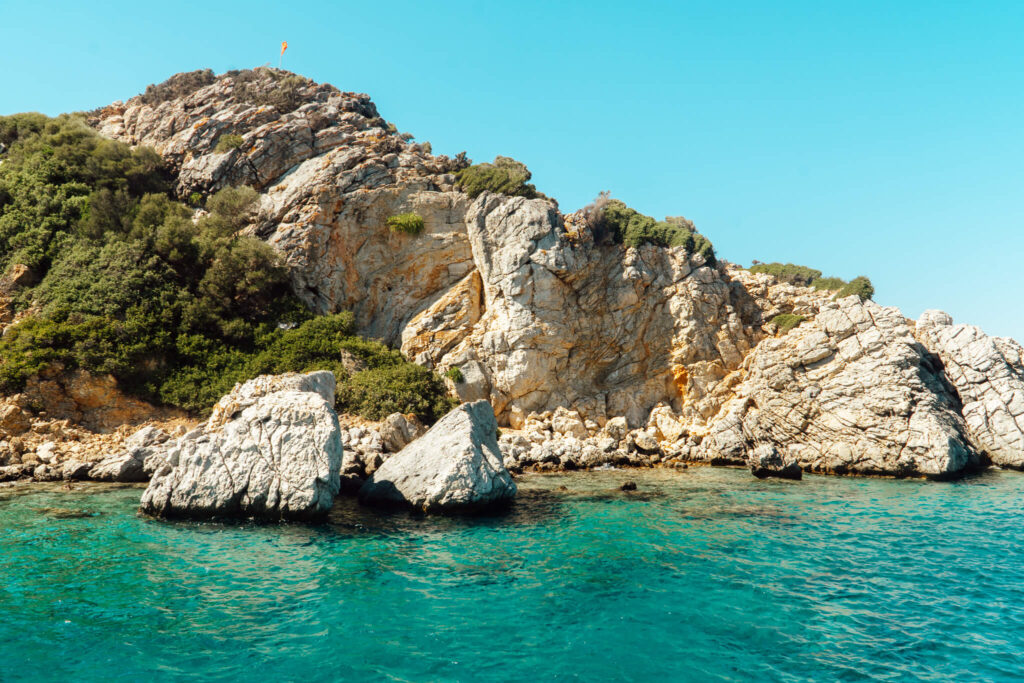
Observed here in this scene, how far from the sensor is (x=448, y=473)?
59.4ft

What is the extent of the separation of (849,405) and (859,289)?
12.8m

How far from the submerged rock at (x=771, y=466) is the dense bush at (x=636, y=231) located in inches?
671

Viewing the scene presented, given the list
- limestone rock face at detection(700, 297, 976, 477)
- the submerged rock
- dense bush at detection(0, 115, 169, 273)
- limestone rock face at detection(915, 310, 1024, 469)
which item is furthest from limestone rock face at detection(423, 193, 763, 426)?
dense bush at detection(0, 115, 169, 273)

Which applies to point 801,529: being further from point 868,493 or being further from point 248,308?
point 248,308

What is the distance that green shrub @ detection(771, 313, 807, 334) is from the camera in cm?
3678

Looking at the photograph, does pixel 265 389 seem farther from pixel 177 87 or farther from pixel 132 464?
pixel 177 87

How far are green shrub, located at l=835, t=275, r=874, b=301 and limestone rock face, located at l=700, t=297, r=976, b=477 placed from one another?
5.90 m

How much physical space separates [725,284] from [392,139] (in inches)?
1084

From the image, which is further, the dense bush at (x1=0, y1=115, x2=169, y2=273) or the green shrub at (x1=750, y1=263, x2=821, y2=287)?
the green shrub at (x1=750, y1=263, x2=821, y2=287)

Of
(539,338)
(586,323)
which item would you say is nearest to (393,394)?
(539,338)

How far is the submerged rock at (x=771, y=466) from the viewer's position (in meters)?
25.5

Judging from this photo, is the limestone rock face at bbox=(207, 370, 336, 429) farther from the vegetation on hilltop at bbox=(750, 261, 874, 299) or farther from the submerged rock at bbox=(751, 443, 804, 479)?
the vegetation on hilltop at bbox=(750, 261, 874, 299)

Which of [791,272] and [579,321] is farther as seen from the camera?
[791,272]

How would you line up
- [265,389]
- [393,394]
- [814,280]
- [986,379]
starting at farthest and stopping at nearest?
[814,280] → [393,394] → [986,379] → [265,389]
